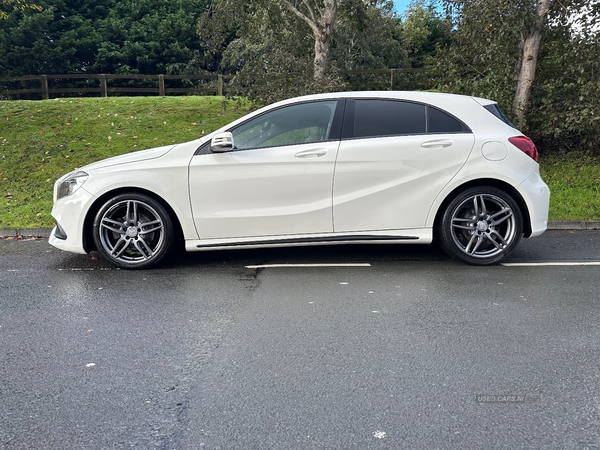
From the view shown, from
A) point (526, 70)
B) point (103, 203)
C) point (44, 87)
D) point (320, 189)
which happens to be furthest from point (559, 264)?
point (44, 87)

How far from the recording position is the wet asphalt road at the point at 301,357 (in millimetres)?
2705

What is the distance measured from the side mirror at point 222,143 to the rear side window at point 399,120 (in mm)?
1246

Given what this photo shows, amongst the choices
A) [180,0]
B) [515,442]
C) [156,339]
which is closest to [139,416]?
[156,339]

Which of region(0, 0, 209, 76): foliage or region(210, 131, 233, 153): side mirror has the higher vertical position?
region(0, 0, 209, 76): foliage

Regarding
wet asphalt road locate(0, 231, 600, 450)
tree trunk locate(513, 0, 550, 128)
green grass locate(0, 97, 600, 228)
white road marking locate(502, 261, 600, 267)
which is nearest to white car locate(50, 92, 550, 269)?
white road marking locate(502, 261, 600, 267)

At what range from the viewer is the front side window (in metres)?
5.60

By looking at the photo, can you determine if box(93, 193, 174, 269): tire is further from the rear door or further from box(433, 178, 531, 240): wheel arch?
box(433, 178, 531, 240): wheel arch

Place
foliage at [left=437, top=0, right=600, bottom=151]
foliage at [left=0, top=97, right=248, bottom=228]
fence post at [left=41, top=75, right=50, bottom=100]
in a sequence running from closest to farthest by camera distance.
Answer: foliage at [left=0, top=97, right=248, bottom=228] < foliage at [left=437, top=0, right=600, bottom=151] < fence post at [left=41, top=75, right=50, bottom=100]

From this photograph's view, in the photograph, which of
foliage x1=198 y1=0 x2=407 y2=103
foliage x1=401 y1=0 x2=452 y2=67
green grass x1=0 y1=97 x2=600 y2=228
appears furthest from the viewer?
foliage x1=401 y1=0 x2=452 y2=67

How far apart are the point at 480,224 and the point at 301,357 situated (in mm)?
2892

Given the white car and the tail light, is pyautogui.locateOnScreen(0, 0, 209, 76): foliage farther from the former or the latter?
the tail light

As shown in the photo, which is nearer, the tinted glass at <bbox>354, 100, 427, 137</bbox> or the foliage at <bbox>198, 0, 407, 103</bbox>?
the tinted glass at <bbox>354, 100, 427, 137</bbox>

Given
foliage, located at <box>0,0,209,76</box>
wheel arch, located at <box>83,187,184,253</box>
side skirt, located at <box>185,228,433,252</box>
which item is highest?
foliage, located at <box>0,0,209,76</box>

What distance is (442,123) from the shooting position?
567cm
